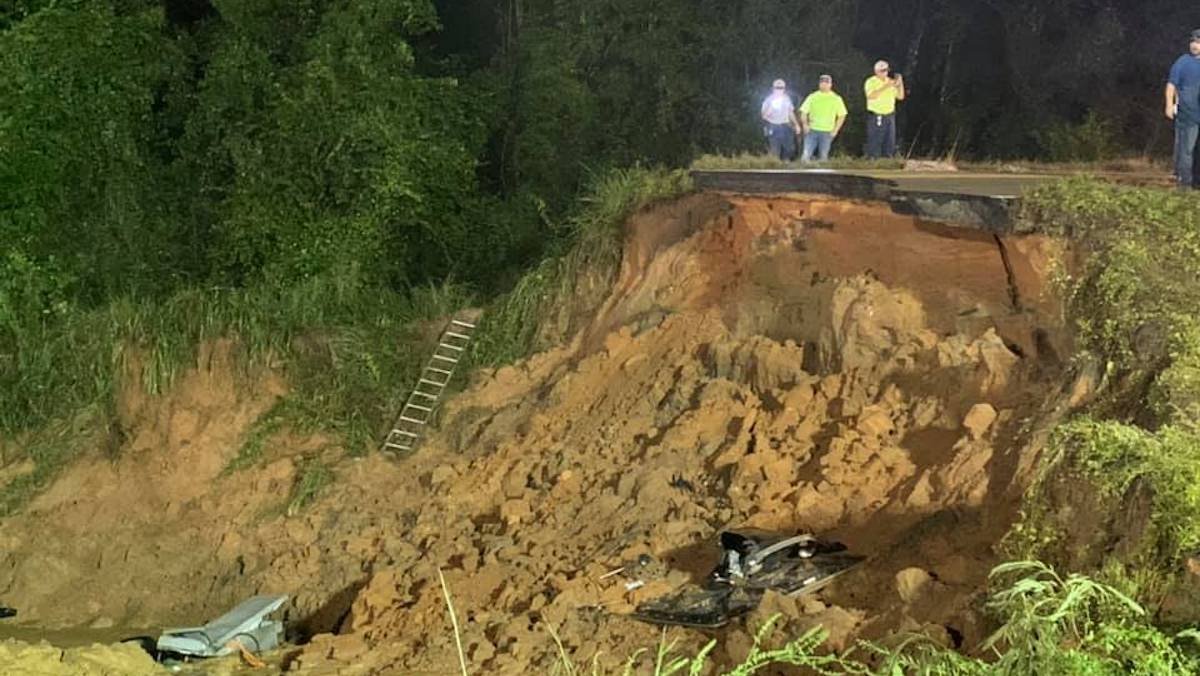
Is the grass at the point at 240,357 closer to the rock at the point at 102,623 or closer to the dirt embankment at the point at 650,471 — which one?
the dirt embankment at the point at 650,471

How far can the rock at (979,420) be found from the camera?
28.7ft

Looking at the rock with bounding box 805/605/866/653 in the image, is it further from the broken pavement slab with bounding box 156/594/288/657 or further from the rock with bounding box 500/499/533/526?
the broken pavement slab with bounding box 156/594/288/657

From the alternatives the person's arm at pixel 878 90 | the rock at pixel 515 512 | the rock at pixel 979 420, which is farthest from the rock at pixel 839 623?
the person's arm at pixel 878 90

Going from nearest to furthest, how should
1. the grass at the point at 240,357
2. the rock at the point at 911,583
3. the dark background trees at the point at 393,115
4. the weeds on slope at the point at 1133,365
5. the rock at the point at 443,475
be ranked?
1. the weeds on slope at the point at 1133,365
2. the rock at the point at 911,583
3. the rock at the point at 443,475
4. the grass at the point at 240,357
5. the dark background trees at the point at 393,115

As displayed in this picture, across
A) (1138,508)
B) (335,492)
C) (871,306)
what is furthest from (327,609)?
(1138,508)

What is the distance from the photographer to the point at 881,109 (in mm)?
16188

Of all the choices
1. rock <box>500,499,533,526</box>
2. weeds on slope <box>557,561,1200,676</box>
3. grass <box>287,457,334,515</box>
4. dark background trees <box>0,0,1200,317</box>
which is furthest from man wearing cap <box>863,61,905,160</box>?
weeds on slope <box>557,561,1200,676</box>

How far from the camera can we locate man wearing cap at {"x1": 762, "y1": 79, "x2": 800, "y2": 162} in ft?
54.1

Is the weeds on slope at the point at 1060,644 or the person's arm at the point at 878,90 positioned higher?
the person's arm at the point at 878,90

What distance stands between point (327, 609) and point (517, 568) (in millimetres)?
2358

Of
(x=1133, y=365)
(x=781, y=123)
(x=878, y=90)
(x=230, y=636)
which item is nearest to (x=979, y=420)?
(x=1133, y=365)

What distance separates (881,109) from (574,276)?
436 centimetres

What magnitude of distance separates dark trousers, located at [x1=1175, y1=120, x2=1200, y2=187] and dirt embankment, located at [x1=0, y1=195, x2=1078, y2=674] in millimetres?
2582

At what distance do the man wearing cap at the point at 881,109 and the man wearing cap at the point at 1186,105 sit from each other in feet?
15.0
